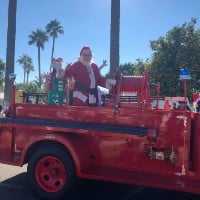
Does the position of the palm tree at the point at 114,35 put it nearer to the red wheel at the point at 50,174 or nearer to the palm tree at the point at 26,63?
the red wheel at the point at 50,174

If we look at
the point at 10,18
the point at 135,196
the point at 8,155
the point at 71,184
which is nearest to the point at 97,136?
the point at 71,184

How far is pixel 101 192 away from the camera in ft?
21.9

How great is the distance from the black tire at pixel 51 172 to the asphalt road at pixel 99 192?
228 millimetres

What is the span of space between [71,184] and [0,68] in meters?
33.6

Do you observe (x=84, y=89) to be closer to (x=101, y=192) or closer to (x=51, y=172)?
(x=51, y=172)

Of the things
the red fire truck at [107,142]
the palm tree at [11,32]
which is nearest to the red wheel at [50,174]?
the red fire truck at [107,142]

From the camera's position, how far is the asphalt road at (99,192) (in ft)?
20.9

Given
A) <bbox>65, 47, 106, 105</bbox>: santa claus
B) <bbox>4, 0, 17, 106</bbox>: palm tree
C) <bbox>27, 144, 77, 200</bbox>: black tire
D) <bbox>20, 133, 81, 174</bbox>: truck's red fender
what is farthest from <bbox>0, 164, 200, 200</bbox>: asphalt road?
<bbox>4, 0, 17, 106</bbox>: palm tree

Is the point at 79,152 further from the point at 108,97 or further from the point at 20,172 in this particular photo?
the point at 20,172

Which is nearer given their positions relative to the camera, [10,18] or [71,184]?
[71,184]

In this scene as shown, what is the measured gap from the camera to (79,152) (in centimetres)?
597

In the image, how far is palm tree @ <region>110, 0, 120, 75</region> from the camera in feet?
59.4

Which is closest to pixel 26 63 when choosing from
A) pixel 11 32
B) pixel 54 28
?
pixel 54 28

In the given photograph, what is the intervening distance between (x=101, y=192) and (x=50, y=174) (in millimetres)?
945
